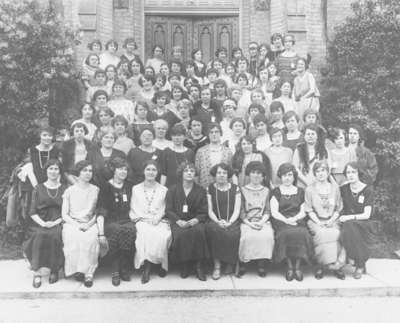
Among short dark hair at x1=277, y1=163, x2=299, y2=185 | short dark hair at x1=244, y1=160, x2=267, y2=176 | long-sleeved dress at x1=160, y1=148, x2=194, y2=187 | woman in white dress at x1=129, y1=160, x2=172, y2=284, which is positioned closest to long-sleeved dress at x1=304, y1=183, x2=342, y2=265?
short dark hair at x1=277, y1=163, x2=299, y2=185

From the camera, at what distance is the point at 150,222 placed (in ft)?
21.5

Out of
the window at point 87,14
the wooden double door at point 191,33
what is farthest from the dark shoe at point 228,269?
the wooden double door at point 191,33

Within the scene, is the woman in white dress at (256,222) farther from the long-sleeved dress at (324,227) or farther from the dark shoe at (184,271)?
the dark shoe at (184,271)

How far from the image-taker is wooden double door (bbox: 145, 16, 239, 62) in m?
13.1

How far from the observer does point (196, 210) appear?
22.1ft

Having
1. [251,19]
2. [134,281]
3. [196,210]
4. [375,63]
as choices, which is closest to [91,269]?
[134,281]

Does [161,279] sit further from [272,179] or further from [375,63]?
[375,63]

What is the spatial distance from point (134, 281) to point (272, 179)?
2.33 metres

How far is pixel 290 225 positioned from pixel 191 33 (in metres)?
7.69

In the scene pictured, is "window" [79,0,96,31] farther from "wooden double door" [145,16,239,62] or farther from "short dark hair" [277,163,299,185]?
"short dark hair" [277,163,299,185]

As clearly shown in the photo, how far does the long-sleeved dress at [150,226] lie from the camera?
6379 mm

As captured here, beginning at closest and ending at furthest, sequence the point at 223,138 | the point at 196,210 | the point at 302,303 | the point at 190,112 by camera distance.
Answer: the point at 302,303 → the point at 196,210 → the point at 223,138 → the point at 190,112

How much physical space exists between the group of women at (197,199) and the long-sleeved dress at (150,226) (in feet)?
0.04

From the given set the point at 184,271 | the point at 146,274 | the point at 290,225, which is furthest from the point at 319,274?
the point at 146,274
